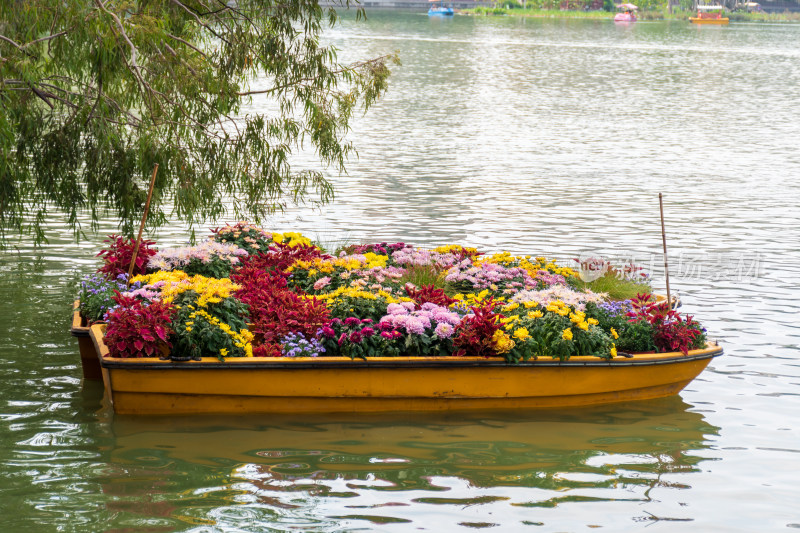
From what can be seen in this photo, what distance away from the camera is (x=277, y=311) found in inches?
437

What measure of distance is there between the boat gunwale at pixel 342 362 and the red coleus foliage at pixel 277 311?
0.42m

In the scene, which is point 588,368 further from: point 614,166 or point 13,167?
point 614,166

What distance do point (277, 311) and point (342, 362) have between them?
1.25m

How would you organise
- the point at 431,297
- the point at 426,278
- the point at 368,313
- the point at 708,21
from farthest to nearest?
the point at 708,21 → the point at 426,278 → the point at 431,297 → the point at 368,313

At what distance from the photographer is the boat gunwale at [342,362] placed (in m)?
9.91

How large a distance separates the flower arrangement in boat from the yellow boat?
15cm

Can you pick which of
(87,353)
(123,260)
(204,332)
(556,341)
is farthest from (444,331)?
(123,260)

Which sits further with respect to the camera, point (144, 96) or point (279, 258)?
point (279, 258)

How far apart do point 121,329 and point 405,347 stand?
272 centimetres

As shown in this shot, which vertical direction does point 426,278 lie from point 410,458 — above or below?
above

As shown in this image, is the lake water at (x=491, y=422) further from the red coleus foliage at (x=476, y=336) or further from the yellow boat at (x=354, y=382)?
the red coleus foliage at (x=476, y=336)

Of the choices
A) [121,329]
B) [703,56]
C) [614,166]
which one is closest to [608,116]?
[614,166]

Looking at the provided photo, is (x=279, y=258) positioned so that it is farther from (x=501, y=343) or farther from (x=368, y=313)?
(x=501, y=343)

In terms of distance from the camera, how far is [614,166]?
2964cm
